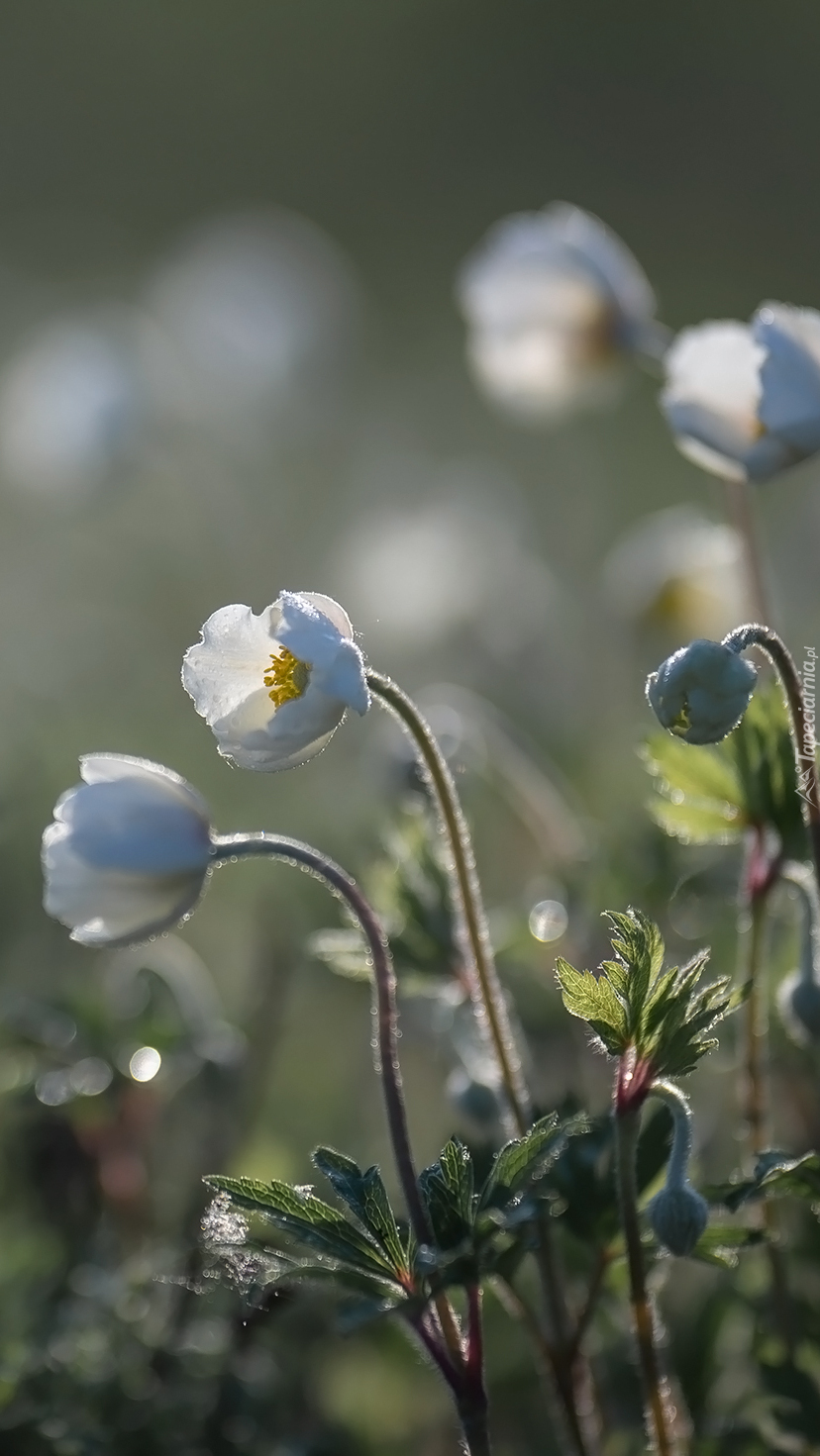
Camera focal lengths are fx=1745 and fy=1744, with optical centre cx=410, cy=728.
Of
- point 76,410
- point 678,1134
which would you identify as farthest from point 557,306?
point 76,410

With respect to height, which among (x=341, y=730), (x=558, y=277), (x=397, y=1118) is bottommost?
(x=341, y=730)

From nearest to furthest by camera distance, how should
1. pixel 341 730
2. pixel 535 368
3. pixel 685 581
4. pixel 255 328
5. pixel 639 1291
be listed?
pixel 639 1291 → pixel 535 368 → pixel 685 581 → pixel 341 730 → pixel 255 328

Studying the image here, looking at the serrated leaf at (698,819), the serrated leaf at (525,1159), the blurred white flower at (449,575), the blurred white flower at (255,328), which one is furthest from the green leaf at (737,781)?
the blurred white flower at (255,328)

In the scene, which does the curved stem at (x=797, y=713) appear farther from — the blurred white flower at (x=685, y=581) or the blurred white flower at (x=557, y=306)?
the blurred white flower at (x=685, y=581)

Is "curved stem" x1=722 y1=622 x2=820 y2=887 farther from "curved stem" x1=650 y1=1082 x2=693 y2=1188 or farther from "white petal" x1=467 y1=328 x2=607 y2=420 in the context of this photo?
"white petal" x1=467 y1=328 x2=607 y2=420

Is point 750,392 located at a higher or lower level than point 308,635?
higher

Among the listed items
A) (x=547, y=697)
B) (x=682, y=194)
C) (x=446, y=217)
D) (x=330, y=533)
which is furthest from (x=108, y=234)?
(x=547, y=697)

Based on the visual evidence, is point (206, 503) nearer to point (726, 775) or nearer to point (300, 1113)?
point (300, 1113)

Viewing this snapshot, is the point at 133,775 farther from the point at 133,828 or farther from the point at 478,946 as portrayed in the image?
the point at 478,946

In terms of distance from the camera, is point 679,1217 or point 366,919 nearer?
point 679,1217
